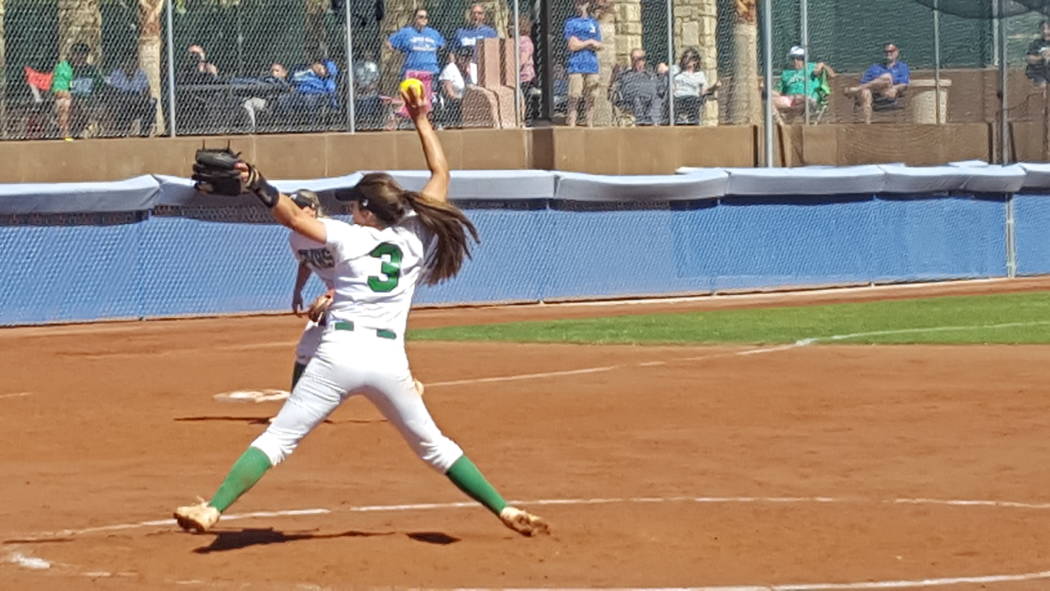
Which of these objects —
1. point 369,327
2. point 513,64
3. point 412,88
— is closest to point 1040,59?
point 513,64

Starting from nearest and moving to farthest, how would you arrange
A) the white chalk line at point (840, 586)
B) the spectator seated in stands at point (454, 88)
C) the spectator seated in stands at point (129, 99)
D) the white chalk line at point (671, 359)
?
the white chalk line at point (840, 586) < the white chalk line at point (671, 359) < the spectator seated in stands at point (129, 99) < the spectator seated in stands at point (454, 88)

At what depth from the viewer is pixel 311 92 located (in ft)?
82.0

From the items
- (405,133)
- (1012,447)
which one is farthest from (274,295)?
(1012,447)

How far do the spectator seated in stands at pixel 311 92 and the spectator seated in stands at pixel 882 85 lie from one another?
34.3 ft

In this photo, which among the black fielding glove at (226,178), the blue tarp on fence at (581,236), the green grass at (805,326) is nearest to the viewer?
the black fielding glove at (226,178)

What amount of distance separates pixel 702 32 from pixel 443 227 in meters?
21.5

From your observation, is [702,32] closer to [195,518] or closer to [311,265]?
[311,265]

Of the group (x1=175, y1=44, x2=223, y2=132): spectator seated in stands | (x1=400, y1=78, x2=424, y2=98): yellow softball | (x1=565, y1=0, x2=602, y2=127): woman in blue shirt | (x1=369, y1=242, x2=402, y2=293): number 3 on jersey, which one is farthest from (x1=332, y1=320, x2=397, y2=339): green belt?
(x1=565, y1=0, x2=602, y2=127): woman in blue shirt

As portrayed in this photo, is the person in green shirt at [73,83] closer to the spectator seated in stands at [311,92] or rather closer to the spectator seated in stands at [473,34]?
the spectator seated in stands at [311,92]

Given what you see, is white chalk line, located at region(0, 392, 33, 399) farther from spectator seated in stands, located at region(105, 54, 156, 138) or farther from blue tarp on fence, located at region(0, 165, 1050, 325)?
spectator seated in stands, located at region(105, 54, 156, 138)

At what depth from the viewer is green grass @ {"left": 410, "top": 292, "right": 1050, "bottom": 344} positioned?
19359 mm

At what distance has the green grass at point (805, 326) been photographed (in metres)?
19.4

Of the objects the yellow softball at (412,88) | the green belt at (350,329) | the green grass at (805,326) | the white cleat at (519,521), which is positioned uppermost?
the yellow softball at (412,88)

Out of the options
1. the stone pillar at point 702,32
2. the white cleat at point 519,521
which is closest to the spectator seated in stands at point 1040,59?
the stone pillar at point 702,32
